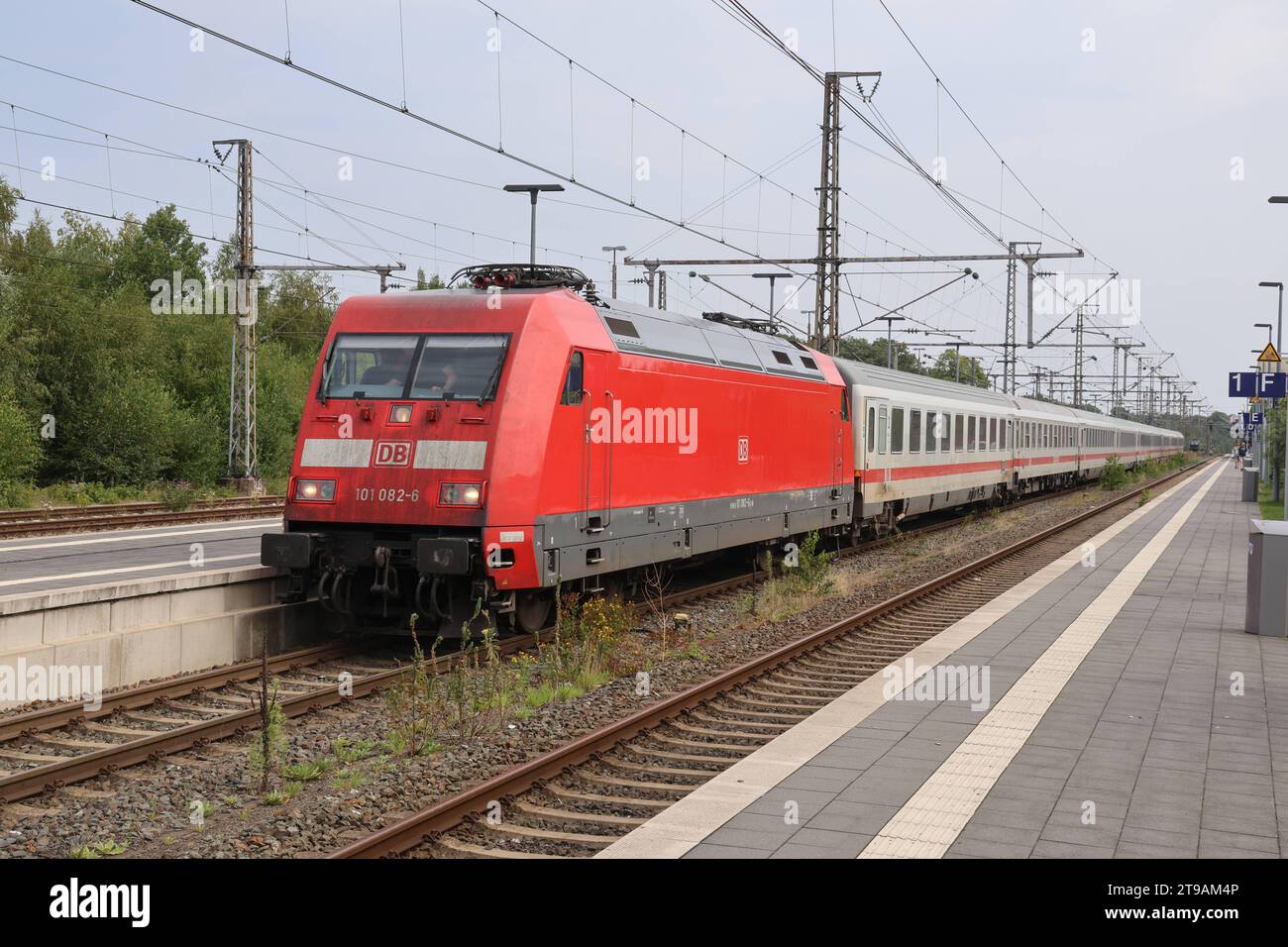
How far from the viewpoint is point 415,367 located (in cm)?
1202

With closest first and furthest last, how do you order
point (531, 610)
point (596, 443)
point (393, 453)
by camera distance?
point (393, 453), point (531, 610), point (596, 443)

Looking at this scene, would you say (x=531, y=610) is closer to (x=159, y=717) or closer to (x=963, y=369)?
(x=159, y=717)

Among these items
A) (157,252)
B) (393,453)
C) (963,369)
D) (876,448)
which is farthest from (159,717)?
(963,369)

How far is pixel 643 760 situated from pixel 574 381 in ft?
15.8

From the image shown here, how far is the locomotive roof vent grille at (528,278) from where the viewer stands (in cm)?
1300

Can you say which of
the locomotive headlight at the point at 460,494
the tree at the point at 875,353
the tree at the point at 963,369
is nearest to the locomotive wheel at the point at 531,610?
the locomotive headlight at the point at 460,494

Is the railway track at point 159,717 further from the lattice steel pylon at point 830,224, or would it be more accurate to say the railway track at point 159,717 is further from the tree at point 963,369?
the tree at point 963,369

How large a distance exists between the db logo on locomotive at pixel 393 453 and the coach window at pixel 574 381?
1.56 meters

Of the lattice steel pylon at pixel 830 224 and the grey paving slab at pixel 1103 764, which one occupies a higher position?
the lattice steel pylon at pixel 830 224

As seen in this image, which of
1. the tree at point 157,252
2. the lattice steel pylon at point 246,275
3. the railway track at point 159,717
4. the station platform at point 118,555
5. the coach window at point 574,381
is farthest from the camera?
the tree at point 157,252

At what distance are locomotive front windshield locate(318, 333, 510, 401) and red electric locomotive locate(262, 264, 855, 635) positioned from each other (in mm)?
14

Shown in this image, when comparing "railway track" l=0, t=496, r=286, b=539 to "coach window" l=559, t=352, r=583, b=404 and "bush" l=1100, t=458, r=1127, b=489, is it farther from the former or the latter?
"bush" l=1100, t=458, r=1127, b=489
